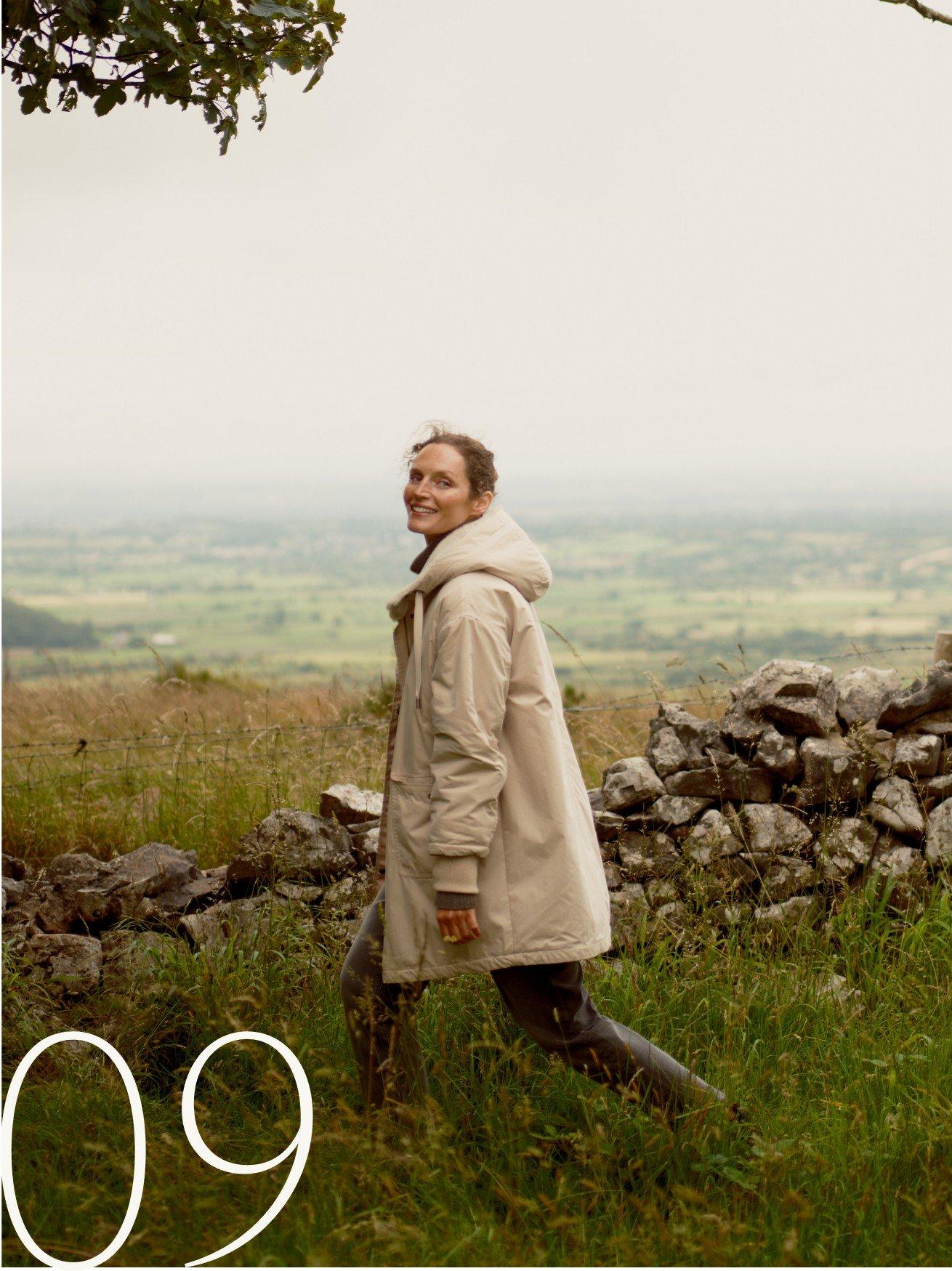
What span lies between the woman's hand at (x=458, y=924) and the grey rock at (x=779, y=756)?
243 cm

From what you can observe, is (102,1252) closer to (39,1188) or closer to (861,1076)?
(39,1188)

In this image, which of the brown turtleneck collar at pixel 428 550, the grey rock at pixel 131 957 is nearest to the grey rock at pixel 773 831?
the brown turtleneck collar at pixel 428 550

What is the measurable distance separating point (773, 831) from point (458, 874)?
2402 millimetres

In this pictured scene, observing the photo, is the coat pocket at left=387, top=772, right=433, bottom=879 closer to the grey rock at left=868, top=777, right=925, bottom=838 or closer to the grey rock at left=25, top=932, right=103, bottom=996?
the grey rock at left=25, top=932, right=103, bottom=996

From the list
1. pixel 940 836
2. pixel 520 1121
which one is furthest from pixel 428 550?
pixel 940 836

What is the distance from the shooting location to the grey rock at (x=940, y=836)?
17.4 ft

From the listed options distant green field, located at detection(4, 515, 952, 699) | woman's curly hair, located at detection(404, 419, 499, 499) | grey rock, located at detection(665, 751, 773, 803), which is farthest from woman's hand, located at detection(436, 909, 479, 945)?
distant green field, located at detection(4, 515, 952, 699)

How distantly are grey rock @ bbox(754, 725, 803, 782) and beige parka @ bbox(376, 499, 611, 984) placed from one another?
197 centimetres

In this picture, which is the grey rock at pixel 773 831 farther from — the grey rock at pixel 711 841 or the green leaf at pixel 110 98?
the green leaf at pixel 110 98

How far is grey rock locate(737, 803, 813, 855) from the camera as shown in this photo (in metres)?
5.30

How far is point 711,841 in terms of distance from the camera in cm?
528

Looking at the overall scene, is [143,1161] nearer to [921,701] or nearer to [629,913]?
[629,913]

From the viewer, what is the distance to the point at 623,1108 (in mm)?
3660

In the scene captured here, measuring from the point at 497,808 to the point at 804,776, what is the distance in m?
2.43
